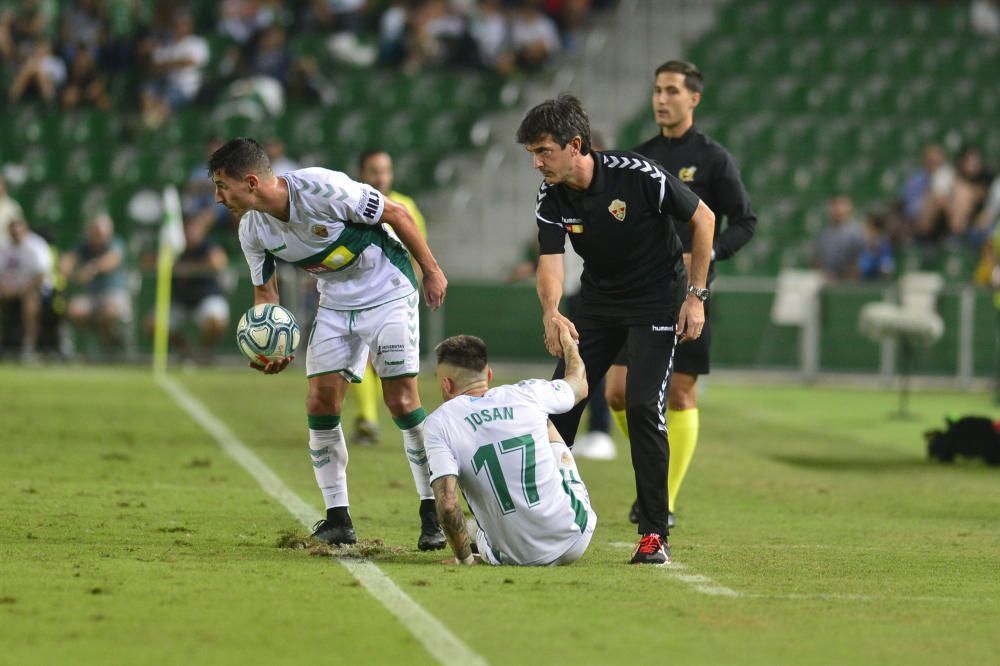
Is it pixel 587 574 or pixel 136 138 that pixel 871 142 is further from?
pixel 587 574

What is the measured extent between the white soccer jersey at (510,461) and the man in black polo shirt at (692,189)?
6.82 ft

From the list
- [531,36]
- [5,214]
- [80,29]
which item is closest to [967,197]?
[531,36]

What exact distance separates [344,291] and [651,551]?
1972 mm

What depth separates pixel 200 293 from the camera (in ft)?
74.6

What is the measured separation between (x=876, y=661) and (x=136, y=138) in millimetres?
22156

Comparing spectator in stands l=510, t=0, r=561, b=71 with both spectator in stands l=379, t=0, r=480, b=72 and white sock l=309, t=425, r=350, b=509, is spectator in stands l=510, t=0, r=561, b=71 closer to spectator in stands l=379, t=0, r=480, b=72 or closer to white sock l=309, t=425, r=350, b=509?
spectator in stands l=379, t=0, r=480, b=72

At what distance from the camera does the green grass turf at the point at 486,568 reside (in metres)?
5.74

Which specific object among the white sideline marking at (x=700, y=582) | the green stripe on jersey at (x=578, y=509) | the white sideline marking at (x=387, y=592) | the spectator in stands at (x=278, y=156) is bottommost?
the white sideline marking at (x=387, y=592)

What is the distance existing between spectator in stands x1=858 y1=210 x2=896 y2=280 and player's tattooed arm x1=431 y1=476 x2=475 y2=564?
15971mm

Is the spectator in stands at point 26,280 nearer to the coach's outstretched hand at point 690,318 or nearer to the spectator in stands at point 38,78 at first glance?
the spectator in stands at point 38,78

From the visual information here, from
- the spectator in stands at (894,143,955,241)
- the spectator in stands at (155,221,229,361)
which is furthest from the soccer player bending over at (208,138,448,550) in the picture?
the spectator in stands at (894,143,955,241)

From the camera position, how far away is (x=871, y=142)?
26094 millimetres

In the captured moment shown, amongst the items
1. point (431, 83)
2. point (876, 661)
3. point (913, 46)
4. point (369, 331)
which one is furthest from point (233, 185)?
point (913, 46)

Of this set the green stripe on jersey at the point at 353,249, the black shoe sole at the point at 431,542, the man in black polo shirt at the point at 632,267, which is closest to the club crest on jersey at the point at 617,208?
the man in black polo shirt at the point at 632,267
